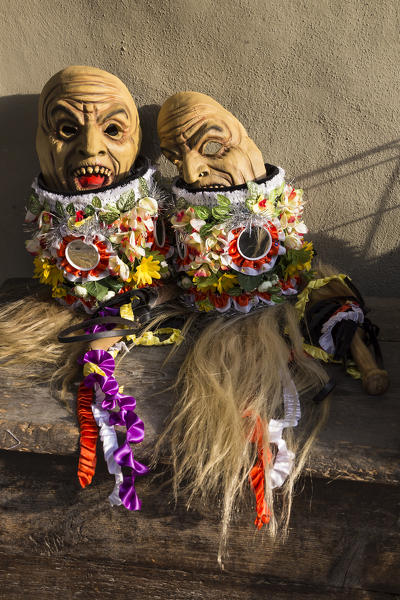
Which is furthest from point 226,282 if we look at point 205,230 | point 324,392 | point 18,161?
point 18,161

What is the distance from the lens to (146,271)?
128cm

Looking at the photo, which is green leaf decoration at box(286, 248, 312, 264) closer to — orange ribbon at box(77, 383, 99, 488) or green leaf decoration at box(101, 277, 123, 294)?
green leaf decoration at box(101, 277, 123, 294)

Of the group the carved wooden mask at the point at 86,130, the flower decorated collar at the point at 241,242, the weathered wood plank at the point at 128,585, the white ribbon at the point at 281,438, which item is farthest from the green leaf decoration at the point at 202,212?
the weathered wood plank at the point at 128,585

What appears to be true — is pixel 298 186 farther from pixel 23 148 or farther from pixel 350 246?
pixel 23 148

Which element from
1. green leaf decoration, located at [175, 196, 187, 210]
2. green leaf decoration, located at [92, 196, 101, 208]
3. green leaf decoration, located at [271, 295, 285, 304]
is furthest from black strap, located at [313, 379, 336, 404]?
green leaf decoration, located at [92, 196, 101, 208]

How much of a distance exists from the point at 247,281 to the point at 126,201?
0.35 m

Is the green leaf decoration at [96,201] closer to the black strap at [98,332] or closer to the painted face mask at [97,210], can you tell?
the painted face mask at [97,210]

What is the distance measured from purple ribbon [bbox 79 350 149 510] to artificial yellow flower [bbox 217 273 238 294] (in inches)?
12.1

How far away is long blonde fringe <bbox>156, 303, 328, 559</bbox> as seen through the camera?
0.93 metres

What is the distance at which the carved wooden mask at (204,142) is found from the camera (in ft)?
4.00

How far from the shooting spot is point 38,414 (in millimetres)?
1043

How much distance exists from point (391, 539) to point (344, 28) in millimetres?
1149

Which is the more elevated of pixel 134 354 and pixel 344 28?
pixel 344 28

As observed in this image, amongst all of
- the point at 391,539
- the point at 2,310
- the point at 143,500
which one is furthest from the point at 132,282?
the point at 391,539
